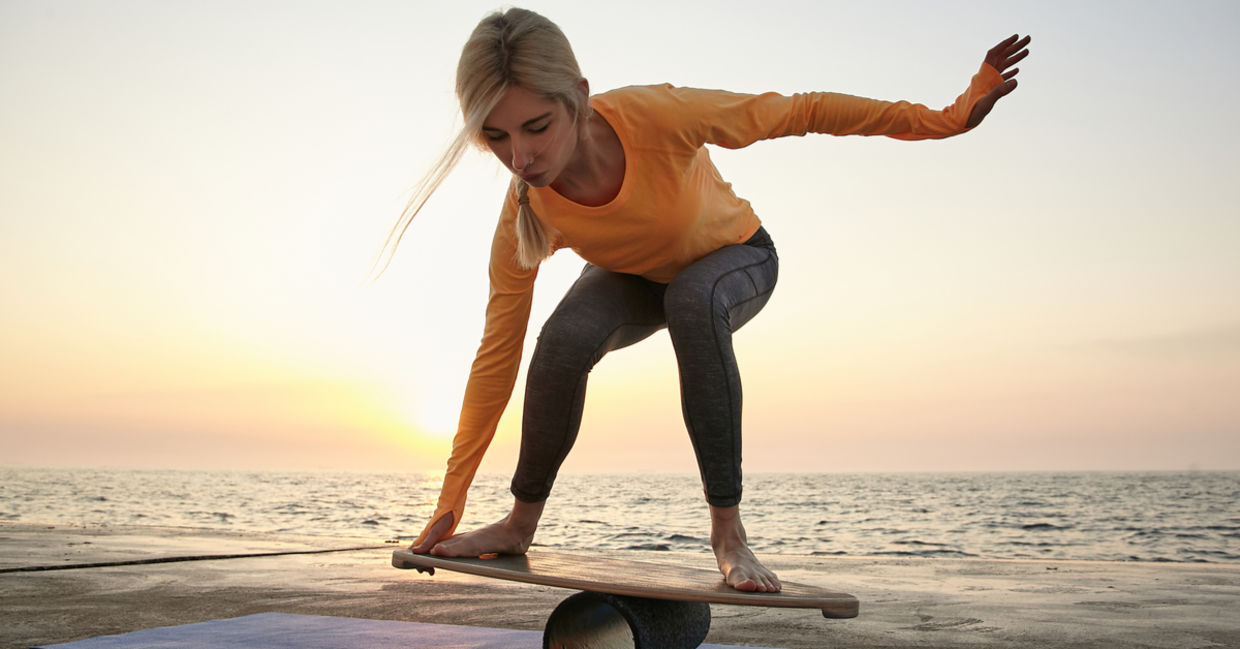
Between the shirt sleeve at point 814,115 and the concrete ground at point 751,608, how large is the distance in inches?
62.1

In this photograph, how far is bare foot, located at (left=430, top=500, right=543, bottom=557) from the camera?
228cm

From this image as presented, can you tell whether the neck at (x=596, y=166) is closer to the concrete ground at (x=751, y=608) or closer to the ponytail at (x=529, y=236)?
the ponytail at (x=529, y=236)

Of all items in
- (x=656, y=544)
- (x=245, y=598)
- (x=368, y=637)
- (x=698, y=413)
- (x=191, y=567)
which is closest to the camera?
(x=698, y=413)

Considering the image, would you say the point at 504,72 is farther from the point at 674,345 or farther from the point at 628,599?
the point at 628,599

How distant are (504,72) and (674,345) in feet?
2.43

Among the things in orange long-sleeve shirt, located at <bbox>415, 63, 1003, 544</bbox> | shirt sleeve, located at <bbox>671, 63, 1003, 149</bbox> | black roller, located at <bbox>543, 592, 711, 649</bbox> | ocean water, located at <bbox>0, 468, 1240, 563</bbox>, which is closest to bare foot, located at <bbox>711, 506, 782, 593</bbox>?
black roller, located at <bbox>543, 592, 711, 649</bbox>

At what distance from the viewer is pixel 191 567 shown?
5273 millimetres

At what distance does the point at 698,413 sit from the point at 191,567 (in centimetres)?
429

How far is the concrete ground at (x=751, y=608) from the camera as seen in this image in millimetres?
2986

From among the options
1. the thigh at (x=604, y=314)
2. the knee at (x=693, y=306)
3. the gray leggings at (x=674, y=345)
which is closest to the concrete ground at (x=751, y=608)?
the gray leggings at (x=674, y=345)

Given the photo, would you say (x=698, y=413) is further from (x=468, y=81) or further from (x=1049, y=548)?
(x=1049, y=548)

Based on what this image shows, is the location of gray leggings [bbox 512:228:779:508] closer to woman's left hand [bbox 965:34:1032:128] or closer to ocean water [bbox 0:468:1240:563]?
woman's left hand [bbox 965:34:1032:128]

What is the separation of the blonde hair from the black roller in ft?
3.14

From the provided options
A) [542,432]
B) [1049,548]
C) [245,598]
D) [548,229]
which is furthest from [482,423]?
[1049,548]
